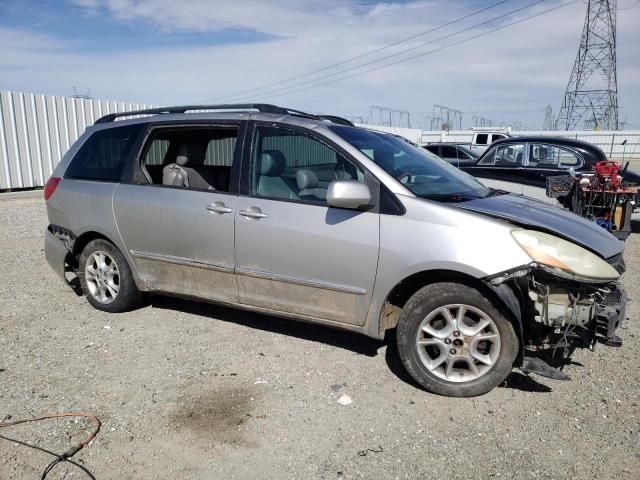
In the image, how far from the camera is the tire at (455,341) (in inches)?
125

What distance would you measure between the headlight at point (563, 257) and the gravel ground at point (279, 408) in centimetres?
88

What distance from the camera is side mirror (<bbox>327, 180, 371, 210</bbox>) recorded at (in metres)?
3.31

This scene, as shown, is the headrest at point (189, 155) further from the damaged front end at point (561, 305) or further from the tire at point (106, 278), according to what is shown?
the damaged front end at point (561, 305)

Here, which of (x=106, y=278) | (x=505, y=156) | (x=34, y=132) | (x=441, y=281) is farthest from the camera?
(x=34, y=132)

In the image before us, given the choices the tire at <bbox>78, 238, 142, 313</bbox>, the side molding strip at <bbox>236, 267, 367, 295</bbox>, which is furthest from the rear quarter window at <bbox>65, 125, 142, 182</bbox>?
the side molding strip at <bbox>236, 267, 367, 295</bbox>

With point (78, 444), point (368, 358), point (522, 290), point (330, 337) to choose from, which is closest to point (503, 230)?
point (522, 290)

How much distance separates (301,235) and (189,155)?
6.65 ft

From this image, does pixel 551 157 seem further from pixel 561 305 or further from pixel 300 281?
pixel 300 281

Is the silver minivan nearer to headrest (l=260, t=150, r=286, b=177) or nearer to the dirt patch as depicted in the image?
headrest (l=260, t=150, r=286, b=177)

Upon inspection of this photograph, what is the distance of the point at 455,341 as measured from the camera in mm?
3260

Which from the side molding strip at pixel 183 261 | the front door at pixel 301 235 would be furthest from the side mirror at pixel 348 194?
the side molding strip at pixel 183 261

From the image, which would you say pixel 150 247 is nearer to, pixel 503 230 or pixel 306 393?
pixel 306 393

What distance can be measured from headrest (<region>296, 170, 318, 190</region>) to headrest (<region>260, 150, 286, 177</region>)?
184mm

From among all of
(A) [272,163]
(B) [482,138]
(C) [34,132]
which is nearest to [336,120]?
(A) [272,163]
